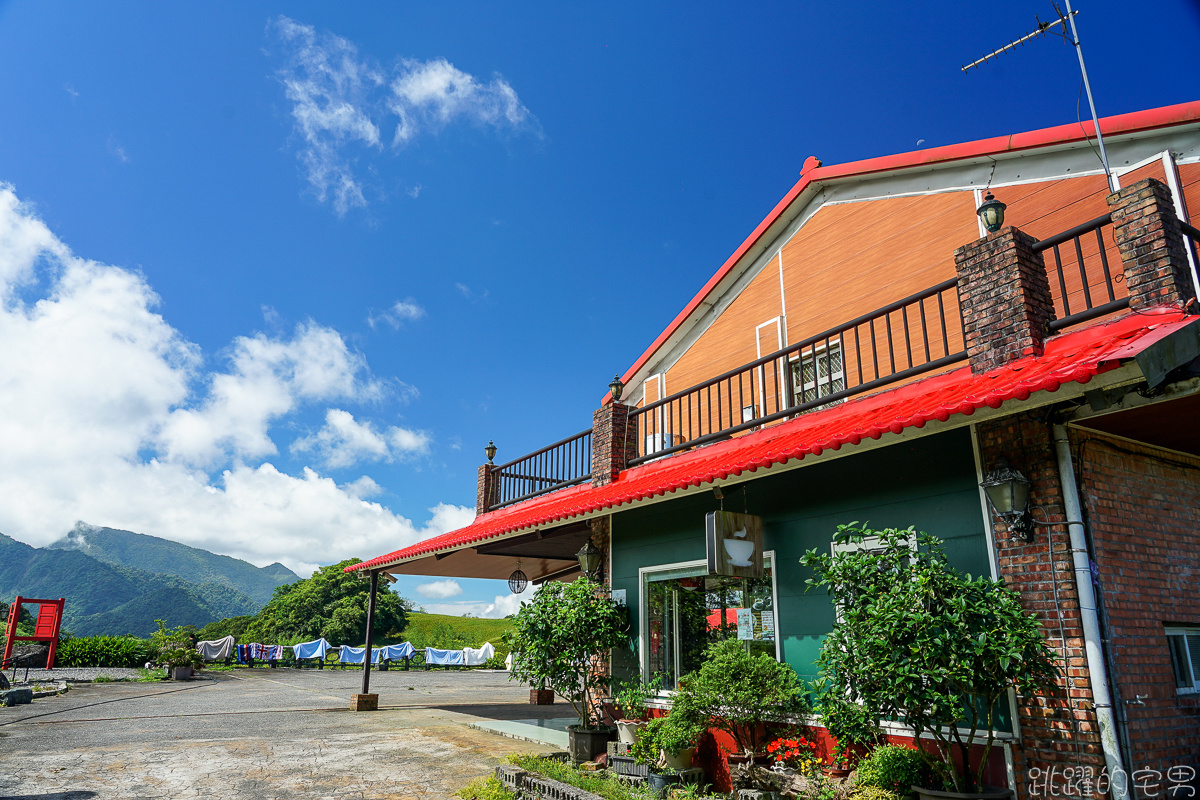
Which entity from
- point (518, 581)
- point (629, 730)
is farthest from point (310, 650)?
point (629, 730)

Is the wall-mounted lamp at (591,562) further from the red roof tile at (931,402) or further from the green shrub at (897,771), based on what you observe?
the green shrub at (897,771)

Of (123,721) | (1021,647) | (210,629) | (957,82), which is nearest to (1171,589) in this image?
(1021,647)

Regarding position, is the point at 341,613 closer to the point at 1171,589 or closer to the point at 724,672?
the point at 724,672

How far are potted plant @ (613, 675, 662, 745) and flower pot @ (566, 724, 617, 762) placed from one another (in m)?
0.16

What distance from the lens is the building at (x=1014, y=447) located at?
4.65 m

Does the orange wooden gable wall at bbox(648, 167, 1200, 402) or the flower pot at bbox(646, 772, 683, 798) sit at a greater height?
the orange wooden gable wall at bbox(648, 167, 1200, 402)

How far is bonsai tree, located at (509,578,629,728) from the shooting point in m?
8.25

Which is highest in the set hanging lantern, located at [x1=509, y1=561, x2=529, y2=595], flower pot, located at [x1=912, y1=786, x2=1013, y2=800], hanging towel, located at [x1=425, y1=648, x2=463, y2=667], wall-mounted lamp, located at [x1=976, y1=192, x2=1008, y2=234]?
wall-mounted lamp, located at [x1=976, y1=192, x2=1008, y2=234]

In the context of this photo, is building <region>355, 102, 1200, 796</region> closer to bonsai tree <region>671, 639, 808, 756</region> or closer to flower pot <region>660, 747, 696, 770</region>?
bonsai tree <region>671, 639, 808, 756</region>

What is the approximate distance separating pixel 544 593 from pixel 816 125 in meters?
9.73

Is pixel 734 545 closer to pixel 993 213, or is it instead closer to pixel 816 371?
pixel 816 371

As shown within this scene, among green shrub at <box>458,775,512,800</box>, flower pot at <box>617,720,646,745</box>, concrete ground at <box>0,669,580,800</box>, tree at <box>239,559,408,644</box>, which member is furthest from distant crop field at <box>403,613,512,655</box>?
green shrub at <box>458,775,512,800</box>

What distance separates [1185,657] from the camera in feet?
17.8

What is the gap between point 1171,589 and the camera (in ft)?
17.8
